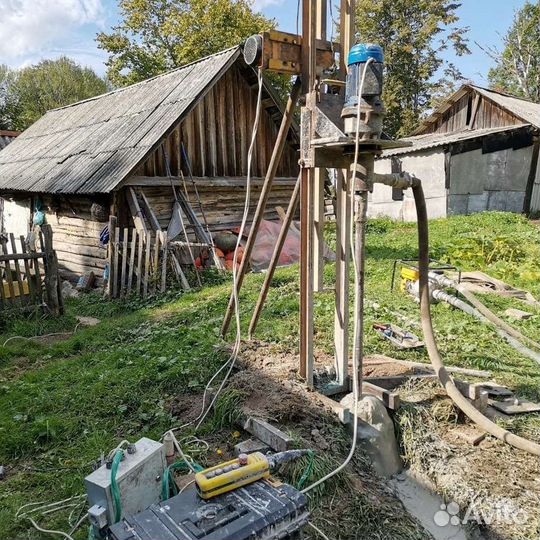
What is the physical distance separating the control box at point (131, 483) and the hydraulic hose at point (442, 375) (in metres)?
2.26

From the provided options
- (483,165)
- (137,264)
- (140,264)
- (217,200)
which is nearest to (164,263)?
(140,264)

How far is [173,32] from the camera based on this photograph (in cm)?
2598

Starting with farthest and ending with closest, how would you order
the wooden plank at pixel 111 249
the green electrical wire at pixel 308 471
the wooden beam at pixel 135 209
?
the wooden beam at pixel 135 209 < the wooden plank at pixel 111 249 < the green electrical wire at pixel 308 471

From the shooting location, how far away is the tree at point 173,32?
82.6ft

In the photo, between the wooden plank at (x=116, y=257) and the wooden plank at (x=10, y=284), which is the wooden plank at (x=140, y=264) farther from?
the wooden plank at (x=10, y=284)

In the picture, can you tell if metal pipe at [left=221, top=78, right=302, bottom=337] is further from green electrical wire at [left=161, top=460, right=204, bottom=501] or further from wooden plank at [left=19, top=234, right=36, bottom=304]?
wooden plank at [left=19, top=234, right=36, bottom=304]

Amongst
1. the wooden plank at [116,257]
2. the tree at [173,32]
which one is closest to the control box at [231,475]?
the wooden plank at [116,257]

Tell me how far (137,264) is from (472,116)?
16822 millimetres

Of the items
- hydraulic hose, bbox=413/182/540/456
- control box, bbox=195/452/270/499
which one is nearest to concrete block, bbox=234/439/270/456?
control box, bbox=195/452/270/499

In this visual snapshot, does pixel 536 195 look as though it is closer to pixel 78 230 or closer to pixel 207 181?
pixel 207 181

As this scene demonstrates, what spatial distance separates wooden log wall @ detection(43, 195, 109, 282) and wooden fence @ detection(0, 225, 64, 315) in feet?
7.64

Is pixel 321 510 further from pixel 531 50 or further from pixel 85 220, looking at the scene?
pixel 531 50

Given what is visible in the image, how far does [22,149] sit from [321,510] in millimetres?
15839

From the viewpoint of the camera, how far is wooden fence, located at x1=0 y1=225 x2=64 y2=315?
23.8 feet
